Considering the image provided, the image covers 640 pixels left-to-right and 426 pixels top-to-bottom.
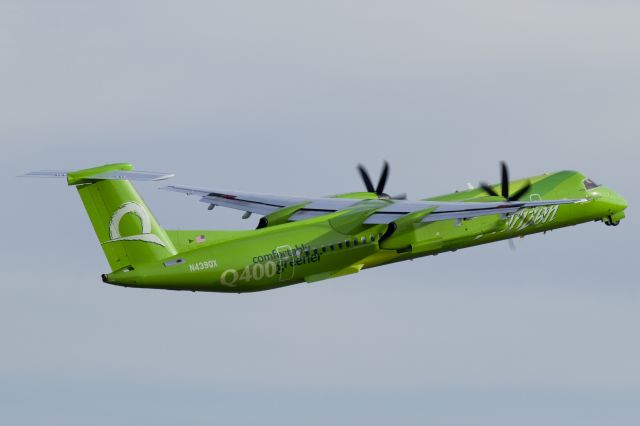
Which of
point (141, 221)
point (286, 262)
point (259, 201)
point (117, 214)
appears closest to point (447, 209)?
point (286, 262)

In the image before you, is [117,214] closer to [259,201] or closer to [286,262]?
[286,262]

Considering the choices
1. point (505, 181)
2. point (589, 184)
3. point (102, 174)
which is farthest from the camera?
point (589, 184)

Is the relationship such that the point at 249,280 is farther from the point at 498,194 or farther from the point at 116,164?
the point at 498,194

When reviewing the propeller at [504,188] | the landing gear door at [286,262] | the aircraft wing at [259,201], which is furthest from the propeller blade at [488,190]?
the landing gear door at [286,262]

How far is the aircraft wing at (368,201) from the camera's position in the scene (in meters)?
50.7

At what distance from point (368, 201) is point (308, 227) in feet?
12.3

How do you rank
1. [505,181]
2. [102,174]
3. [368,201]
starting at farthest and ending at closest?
[505,181] → [368,201] → [102,174]

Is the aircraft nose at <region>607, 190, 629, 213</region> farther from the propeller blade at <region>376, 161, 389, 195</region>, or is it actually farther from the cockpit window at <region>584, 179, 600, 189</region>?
the propeller blade at <region>376, 161, 389, 195</region>

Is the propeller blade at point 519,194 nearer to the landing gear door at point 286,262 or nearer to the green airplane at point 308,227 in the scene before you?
the green airplane at point 308,227

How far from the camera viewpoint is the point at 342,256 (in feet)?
171

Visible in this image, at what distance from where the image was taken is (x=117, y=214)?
4741cm

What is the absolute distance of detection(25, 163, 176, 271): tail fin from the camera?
47.0 m

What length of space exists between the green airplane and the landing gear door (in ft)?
0.12

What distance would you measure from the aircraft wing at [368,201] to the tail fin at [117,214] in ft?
26.1
